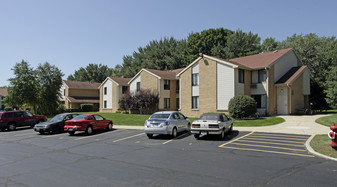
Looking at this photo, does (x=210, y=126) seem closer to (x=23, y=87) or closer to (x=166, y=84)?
(x=166, y=84)

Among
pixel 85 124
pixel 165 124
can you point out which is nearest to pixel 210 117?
pixel 165 124

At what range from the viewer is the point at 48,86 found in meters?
36.8

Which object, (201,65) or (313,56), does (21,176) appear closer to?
(201,65)

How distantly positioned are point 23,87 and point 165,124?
1086 inches

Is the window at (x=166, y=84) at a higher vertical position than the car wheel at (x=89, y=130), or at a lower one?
higher

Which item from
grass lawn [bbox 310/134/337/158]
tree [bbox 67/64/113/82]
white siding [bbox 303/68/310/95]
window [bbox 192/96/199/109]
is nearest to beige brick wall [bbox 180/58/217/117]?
window [bbox 192/96/199/109]

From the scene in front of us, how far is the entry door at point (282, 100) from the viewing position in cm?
2709

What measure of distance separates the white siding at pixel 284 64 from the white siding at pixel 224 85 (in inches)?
227

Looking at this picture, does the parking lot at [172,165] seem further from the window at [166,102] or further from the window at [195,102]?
the window at [166,102]

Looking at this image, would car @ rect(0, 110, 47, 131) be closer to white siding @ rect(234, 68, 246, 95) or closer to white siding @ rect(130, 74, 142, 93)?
white siding @ rect(130, 74, 142, 93)

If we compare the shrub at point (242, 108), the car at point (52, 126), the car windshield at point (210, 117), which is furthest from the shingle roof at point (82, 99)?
the car windshield at point (210, 117)

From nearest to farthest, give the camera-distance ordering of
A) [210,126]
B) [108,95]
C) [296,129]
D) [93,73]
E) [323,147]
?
1. [323,147]
2. [210,126]
3. [296,129]
4. [108,95]
5. [93,73]

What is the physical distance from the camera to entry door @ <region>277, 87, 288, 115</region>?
2709 centimetres

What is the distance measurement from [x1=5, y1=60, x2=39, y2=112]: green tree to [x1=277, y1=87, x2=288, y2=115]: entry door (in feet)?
104
